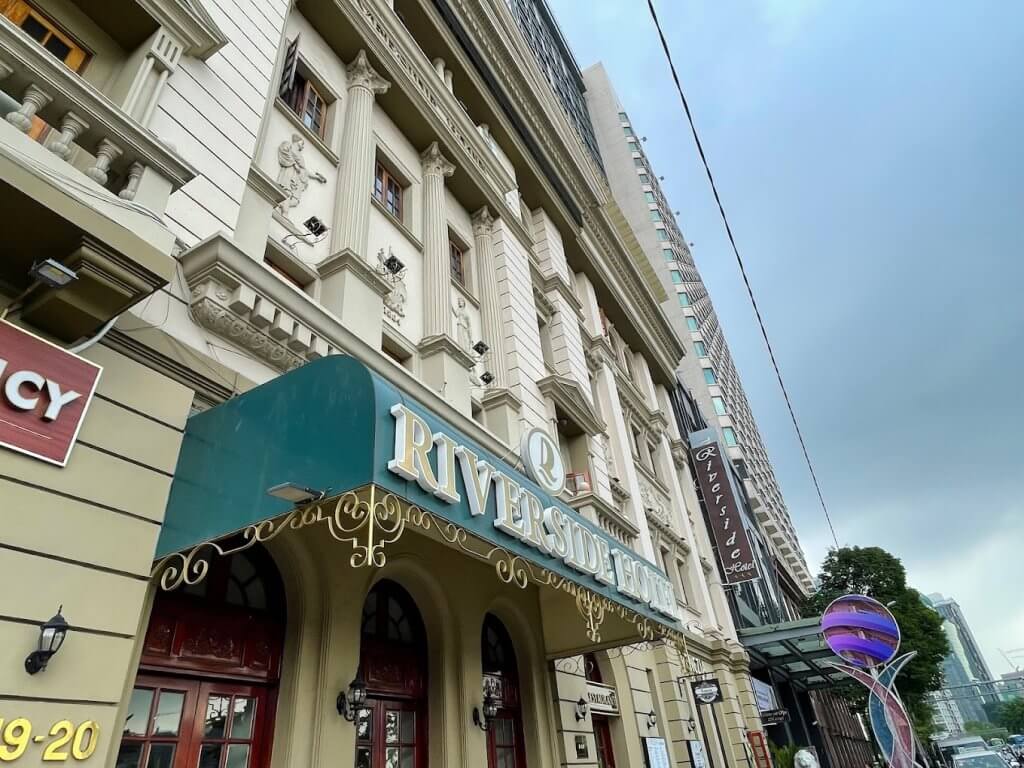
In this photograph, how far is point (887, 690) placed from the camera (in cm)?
1667

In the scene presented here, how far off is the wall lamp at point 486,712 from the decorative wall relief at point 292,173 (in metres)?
7.15

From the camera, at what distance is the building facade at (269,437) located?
13.7 ft

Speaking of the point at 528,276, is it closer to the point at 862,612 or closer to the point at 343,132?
the point at 343,132

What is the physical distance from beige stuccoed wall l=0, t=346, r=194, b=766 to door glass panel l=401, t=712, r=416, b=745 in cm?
389

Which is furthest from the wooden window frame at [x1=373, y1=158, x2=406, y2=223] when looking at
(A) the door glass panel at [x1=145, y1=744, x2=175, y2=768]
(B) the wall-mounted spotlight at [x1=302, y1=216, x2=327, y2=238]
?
(A) the door glass panel at [x1=145, y1=744, x2=175, y2=768]

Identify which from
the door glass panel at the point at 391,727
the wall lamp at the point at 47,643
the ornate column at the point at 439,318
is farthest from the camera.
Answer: the ornate column at the point at 439,318

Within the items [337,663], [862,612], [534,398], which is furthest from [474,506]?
[862,612]

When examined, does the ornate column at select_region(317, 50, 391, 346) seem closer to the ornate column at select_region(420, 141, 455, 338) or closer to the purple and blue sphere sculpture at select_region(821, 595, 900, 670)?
the ornate column at select_region(420, 141, 455, 338)

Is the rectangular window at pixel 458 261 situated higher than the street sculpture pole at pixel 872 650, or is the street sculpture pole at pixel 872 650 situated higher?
the rectangular window at pixel 458 261

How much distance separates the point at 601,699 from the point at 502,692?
3.37 metres

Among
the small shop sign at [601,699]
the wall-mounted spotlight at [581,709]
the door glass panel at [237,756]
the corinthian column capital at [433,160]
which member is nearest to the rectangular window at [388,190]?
the corinthian column capital at [433,160]

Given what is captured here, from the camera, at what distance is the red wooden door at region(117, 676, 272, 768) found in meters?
4.85

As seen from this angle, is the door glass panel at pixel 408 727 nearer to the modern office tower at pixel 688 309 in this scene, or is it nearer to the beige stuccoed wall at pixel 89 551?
the beige stuccoed wall at pixel 89 551

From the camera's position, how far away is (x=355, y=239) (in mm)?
8898
